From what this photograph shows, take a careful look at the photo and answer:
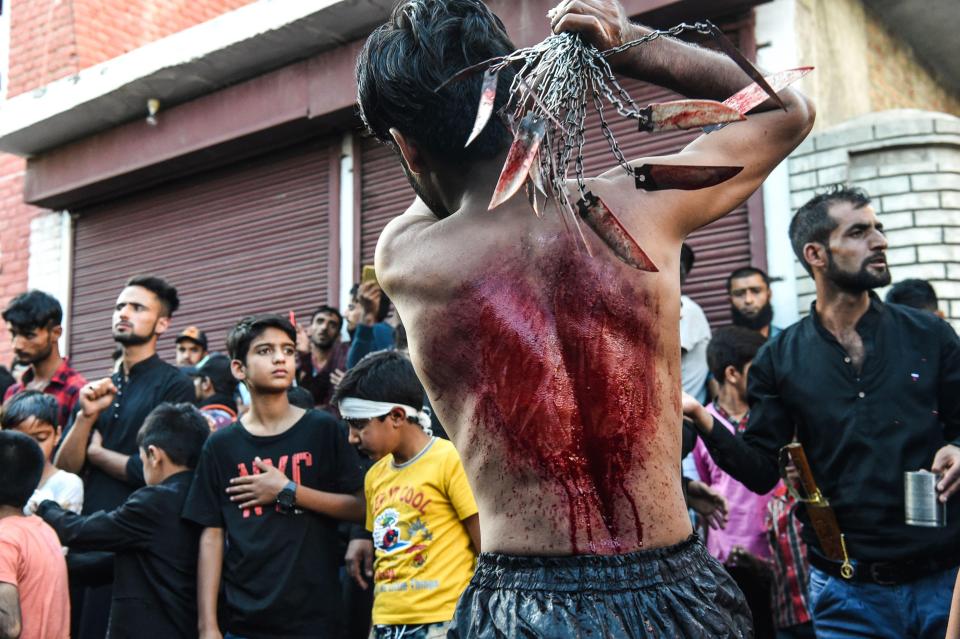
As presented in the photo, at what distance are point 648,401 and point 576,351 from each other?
173mm

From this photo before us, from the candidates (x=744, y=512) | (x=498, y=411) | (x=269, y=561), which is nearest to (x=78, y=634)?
(x=269, y=561)

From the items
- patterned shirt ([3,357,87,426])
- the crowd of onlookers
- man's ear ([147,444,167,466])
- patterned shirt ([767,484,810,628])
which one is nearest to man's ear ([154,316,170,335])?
the crowd of onlookers

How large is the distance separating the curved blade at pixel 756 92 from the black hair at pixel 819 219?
1.97 m

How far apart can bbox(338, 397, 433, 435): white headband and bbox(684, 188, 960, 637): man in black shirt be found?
1.22m

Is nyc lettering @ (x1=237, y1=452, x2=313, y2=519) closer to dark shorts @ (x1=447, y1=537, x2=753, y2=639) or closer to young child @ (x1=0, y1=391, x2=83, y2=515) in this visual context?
young child @ (x1=0, y1=391, x2=83, y2=515)

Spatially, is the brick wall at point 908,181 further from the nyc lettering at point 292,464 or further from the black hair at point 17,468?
the black hair at point 17,468

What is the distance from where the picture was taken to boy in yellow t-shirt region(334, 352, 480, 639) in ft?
12.0

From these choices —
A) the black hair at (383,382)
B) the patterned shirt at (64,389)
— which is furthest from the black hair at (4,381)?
the black hair at (383,382)

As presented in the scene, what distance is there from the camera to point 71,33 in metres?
10.0

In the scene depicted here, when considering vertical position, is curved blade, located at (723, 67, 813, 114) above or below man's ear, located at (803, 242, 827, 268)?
below

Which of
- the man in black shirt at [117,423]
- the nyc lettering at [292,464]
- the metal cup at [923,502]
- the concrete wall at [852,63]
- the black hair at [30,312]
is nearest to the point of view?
the metal cup at [923,502]

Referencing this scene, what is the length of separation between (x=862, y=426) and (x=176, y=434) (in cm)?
294

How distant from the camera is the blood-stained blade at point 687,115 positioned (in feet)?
5.71

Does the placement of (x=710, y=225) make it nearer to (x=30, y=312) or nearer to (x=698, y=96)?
(x=30, y=312)
